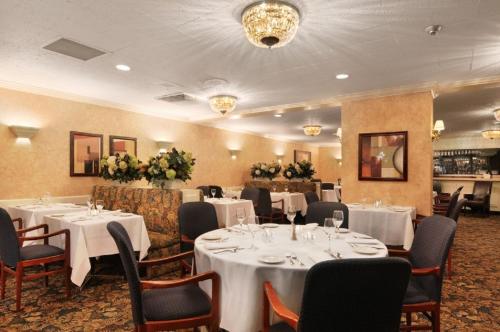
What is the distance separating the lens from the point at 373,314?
128 cm

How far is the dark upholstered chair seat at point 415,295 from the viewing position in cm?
202

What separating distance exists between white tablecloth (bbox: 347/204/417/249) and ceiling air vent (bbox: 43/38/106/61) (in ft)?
13.3

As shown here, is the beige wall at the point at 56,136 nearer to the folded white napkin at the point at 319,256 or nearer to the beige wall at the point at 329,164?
the folded white napkin at the point at 319,256

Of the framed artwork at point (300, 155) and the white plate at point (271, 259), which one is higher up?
the framed artwork at point (300, 155)

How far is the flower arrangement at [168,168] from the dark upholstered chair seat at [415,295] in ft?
10.5

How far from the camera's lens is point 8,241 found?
303 centimetres

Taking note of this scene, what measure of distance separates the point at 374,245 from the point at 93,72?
443 cm

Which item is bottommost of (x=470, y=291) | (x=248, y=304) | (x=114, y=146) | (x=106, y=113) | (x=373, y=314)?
(x=470, y=291)

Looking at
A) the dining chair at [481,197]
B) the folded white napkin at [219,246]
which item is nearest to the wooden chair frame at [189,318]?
the folded white napkin at [219,246]

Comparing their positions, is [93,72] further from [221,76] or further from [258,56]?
[258,56]

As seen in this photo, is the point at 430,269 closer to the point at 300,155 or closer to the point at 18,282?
the point at 18,282

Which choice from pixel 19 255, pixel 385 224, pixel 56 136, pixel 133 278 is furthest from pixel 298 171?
pixel 133 278

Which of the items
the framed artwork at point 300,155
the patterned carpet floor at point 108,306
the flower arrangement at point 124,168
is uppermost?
the framed artwork at point 300,155

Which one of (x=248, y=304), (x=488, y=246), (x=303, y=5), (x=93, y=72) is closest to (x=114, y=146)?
(x=93, y=72)
